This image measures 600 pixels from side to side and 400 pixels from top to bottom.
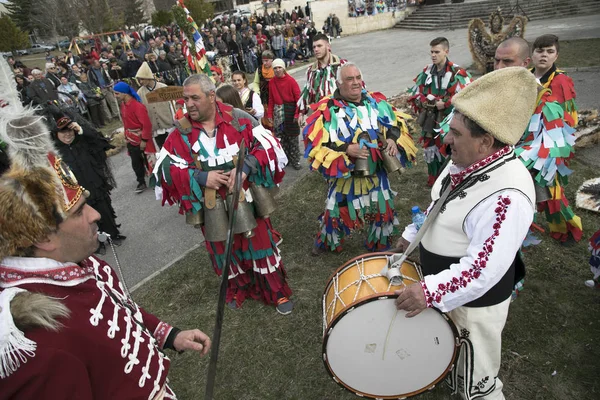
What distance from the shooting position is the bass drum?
2.12 meters

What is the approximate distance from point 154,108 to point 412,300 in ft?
20.1

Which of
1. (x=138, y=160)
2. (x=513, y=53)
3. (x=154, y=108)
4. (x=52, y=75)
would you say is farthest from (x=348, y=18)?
(x=513, y=53)

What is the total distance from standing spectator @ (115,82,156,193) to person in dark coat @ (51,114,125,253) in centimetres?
130

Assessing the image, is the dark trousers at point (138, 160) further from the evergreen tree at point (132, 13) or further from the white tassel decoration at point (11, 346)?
the evergreen tree at point (132, 13)

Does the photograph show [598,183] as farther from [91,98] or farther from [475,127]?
[91,98]

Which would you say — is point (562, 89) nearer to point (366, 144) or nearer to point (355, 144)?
point (366, 144)

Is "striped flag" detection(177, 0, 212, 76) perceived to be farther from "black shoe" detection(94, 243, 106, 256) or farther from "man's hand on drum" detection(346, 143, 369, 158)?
"black shoe" detection(94, 243, 106, 256)

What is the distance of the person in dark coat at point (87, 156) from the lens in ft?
15.8

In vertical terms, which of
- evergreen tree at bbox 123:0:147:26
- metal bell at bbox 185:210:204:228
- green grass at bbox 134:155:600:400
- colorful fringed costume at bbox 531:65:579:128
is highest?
evergreen tree at bbox 123:0:147:26

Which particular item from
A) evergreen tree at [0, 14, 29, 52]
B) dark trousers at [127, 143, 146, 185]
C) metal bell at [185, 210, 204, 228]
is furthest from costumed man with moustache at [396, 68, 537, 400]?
evergreen tree at [0, 14, 29, 52]

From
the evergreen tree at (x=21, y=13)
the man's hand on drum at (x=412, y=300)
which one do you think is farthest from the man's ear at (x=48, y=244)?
the evergreen tree at (x=21, y=13)

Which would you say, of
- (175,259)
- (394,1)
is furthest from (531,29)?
(175,259)

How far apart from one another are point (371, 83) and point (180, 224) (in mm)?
9528

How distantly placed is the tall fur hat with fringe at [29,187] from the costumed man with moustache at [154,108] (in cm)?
542
